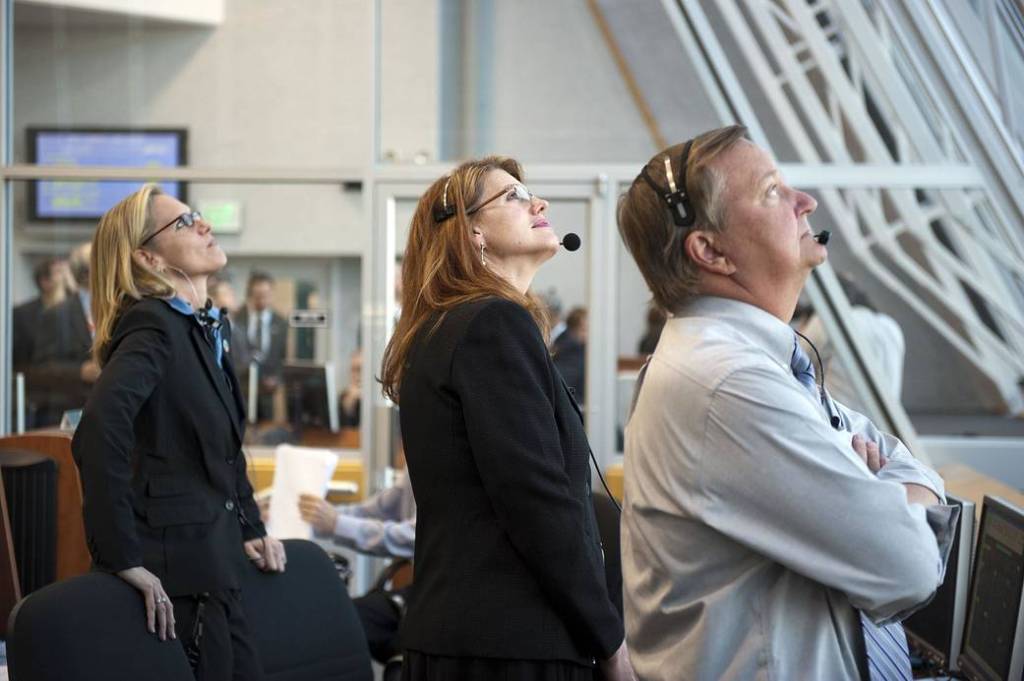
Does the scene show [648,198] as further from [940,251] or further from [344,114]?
[344,114]

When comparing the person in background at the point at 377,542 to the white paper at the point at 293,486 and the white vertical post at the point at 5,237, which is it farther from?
the white vertical post at the point at 5,237

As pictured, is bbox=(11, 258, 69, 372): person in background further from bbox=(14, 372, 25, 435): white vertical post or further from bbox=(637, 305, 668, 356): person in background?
bbox=(637, 305, 668, 356): person in background

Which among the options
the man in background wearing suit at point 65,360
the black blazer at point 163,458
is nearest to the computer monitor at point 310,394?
the man in background wearing suit at point 65,360

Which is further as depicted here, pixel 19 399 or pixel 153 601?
pixel 19 399

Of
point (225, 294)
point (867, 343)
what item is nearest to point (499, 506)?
point (867, 343)

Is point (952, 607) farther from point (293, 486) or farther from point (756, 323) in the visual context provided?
point (293, 486)

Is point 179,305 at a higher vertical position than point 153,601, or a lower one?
higher

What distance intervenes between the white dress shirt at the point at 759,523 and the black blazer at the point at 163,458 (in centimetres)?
139

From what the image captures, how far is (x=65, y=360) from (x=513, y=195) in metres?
4.40

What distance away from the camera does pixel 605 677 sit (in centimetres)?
184

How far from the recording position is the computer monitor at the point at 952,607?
2.31 metres

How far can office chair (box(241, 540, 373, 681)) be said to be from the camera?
248cm

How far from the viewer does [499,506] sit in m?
1.78

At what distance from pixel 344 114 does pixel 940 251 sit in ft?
9.51
